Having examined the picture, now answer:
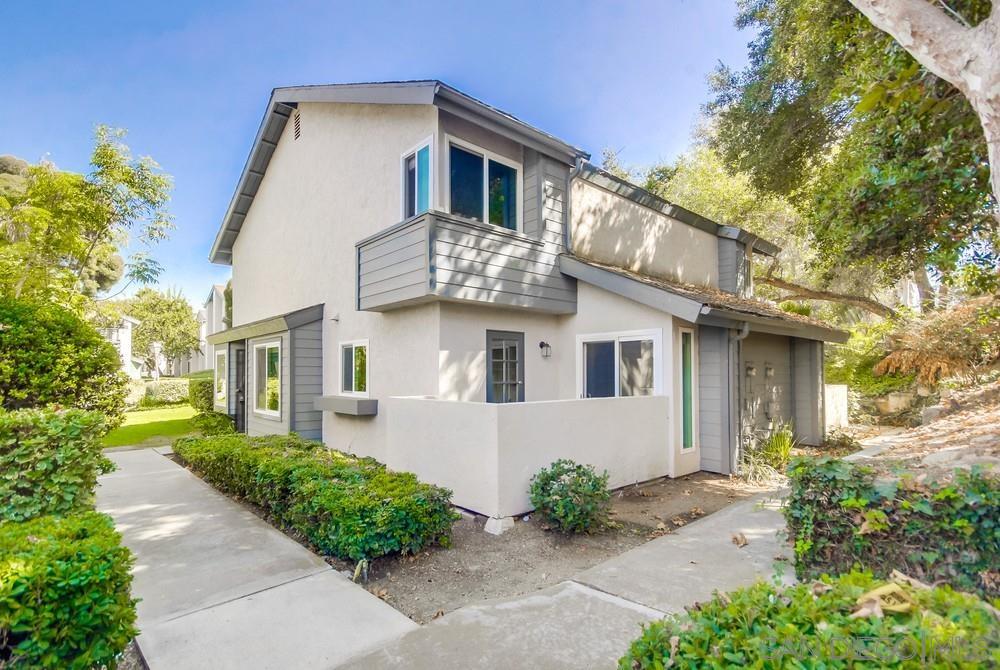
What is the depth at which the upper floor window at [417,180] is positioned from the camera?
8.05 m

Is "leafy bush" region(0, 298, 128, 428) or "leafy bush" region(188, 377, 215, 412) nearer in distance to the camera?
"leafy bush" region(0, 298, 128, 428)

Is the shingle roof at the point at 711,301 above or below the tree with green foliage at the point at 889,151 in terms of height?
below

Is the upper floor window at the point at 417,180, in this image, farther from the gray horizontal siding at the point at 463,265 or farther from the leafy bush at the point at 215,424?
the leafy bush at the point at 215,424

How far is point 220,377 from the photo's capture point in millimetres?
15320

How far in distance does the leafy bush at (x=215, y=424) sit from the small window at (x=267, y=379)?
134 centimetres

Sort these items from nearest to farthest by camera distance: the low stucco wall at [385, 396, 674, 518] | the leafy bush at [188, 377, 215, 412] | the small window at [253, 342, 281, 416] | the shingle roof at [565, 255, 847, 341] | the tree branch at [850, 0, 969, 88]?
the tree branch at [850, 0, 969, 88]
the low stucco wall at [385, 396, 674, 518]
the shingle roof at [565, 255, 847, 341]
the small window at [253, 342, 281, 416]
the leafy bush at [188, 377, 215, 412]

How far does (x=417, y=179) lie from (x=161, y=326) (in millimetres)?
36848

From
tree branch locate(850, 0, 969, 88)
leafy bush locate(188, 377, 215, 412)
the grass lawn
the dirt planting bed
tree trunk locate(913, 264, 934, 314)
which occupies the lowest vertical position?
the grass lawn

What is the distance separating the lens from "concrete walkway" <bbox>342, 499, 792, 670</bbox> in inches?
125

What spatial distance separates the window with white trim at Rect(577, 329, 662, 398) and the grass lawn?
9.84 metres

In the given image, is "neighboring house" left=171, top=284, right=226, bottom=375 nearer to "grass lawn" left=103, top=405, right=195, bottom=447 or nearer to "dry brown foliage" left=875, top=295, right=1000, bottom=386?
"grass lawn" left=103, top=405, right=195, bottom=447

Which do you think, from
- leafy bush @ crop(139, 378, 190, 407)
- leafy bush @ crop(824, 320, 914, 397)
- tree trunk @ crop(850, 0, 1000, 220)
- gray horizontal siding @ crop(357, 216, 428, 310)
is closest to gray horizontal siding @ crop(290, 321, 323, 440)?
gray horizontal siding @ crop(357, 216, 428, 310)

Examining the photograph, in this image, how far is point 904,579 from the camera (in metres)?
2.08

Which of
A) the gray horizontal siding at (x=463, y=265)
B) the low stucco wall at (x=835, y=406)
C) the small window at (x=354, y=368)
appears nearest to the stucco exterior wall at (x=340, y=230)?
the small window at (x=354, y=368)
